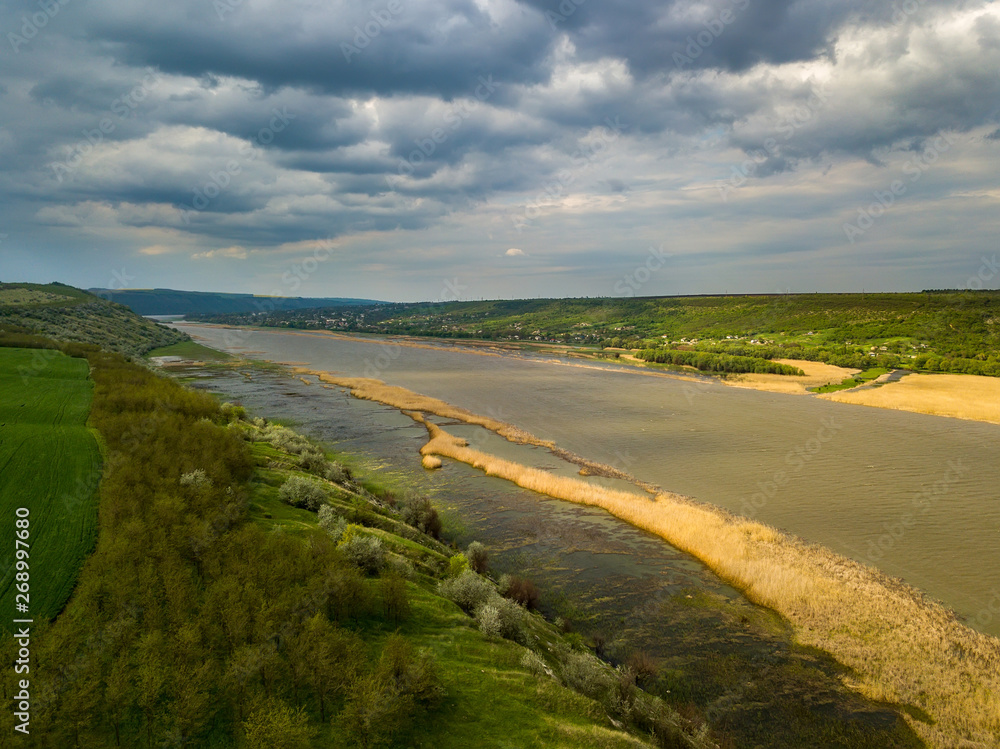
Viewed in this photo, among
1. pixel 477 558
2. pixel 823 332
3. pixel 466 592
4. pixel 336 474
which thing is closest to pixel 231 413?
pixel 336 474

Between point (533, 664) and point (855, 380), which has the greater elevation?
point (533, 664)

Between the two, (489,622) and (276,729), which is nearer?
(276,729)

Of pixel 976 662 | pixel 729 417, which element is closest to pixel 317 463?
pixel 976 662

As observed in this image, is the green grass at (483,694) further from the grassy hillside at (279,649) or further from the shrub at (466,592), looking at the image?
the shrub at (466,592)

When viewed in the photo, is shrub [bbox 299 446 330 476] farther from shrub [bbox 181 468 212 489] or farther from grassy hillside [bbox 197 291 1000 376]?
grassy hillside [bbox 197 291 1000 376]

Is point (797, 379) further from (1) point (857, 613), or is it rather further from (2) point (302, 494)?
(2) point (302, 494)

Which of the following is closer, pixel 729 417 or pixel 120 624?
pixel 120 624

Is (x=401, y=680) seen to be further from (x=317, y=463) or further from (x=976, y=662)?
(x=317, y=463)
